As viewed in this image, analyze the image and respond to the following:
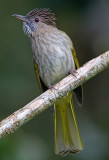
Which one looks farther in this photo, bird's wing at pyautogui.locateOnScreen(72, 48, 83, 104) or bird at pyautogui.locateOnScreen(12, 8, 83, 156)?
bird's wing at pyautogui.locateOnScreen(72, 48, 83, 104)

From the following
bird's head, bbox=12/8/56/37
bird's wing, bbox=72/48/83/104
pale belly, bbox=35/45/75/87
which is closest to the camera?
pale belly, bbox=35/45/75/87

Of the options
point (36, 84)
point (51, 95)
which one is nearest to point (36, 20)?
point (36, 84)

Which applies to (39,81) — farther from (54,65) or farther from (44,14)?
(44,14)

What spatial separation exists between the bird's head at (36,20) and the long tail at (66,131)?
1.08 m

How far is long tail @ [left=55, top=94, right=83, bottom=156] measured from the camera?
17.7 feet

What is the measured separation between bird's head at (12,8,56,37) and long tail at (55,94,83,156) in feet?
3.54

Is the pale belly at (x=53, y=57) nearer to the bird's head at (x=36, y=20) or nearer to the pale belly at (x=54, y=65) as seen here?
the pale belly at (x=54, y=65)

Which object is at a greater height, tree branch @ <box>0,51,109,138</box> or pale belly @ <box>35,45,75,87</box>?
pale belly @ <box>35,45,75,87</box>

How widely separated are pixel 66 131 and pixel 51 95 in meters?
0.94

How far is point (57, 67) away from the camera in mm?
5535

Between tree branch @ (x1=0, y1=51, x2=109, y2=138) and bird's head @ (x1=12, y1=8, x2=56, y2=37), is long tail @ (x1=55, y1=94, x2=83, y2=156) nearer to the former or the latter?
tree branch @ (x1=0, y1=51, x2=109, y2=138)

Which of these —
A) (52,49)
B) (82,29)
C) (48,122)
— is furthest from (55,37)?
(48,122)

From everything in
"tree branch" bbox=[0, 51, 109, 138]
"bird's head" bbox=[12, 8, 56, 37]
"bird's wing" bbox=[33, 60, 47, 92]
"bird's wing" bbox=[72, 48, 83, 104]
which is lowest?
"tree branch" bbox=[0, 51, 109, 138]

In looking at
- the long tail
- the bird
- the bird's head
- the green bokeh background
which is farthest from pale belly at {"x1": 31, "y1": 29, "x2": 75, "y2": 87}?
the green bokeh background
